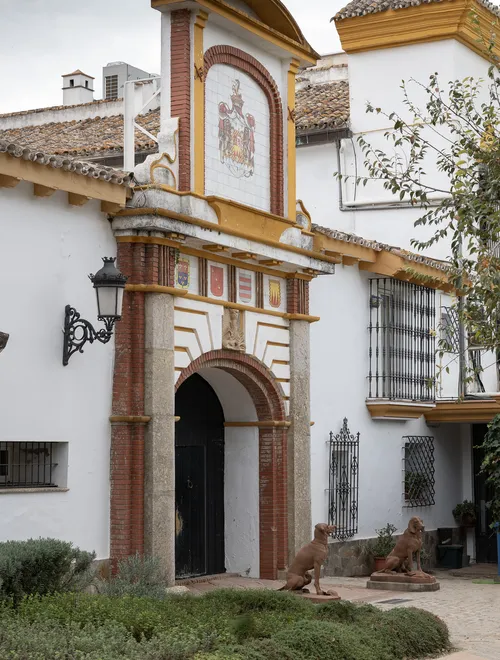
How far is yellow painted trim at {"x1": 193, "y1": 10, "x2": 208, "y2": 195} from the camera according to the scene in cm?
1433

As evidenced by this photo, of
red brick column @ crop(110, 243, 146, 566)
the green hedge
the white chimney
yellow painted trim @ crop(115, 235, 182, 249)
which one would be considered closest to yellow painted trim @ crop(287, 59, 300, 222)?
yellow painted trim @ crop(115, 235, 182, 249)

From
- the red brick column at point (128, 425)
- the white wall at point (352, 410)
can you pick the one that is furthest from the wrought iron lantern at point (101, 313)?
the white wall at point (352, 410)

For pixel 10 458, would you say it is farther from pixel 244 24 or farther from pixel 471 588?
pixel 471 588

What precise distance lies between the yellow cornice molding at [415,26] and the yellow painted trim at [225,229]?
286 inches

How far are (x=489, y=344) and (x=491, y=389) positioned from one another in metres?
9.43

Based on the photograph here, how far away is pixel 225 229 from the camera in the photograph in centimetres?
1431

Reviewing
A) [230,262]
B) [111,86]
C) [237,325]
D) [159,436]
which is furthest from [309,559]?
[111,86]

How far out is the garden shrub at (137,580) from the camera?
11.5 metres

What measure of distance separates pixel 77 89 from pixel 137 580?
17.0m

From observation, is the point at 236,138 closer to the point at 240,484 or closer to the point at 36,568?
the point at 240,484

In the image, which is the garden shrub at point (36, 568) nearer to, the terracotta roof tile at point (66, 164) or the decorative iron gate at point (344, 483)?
the terracotta roof tile at point (66, 164)

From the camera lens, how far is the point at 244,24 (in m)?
15.0

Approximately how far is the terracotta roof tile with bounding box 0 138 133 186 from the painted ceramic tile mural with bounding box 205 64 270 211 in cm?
173

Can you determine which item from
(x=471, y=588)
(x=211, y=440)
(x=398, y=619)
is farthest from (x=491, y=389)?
(x=398, y=619)
